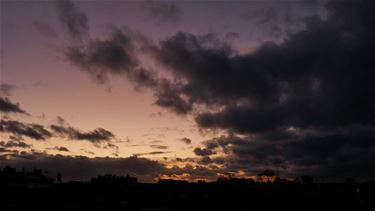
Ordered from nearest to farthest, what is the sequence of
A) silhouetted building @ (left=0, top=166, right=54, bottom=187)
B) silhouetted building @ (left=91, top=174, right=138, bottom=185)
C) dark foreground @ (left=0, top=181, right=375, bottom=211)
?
dark foreground @ (left=0, top=181, right=375, bottom=211)
silhouetted building @ (left=91, top=174, right=138, bottom=185)
silhouetted building @ (left=0, top=166, right=54, bottom=187)

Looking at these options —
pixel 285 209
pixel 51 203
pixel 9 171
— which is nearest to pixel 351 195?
pixel 285 209

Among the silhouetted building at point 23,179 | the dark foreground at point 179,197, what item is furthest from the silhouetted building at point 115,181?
the silhouetted building at point 23,179

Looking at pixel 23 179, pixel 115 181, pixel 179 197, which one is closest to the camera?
pixel 179 197

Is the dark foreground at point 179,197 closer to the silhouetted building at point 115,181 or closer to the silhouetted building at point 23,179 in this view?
the silhouetted building at point 115,181

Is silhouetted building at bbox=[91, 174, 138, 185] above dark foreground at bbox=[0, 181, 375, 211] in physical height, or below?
above

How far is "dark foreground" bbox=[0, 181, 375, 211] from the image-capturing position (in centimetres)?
6328

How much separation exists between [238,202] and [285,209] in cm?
684

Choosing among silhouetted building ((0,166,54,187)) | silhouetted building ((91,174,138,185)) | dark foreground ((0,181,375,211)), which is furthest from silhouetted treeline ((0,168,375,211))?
silhouetted building ((0,166,54,187))

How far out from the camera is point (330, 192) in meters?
68.8

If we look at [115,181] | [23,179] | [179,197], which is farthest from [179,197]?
[23,179]

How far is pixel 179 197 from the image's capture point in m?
64.6

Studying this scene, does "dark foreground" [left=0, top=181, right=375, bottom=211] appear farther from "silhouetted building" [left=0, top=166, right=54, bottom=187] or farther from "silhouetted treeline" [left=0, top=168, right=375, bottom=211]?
"silhouetted building" [left=0, top=166, right=54, bottom=187]

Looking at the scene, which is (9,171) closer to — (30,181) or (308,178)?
(30,181)

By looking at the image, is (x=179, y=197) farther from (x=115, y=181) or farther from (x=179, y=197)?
(x=115, y=181)
